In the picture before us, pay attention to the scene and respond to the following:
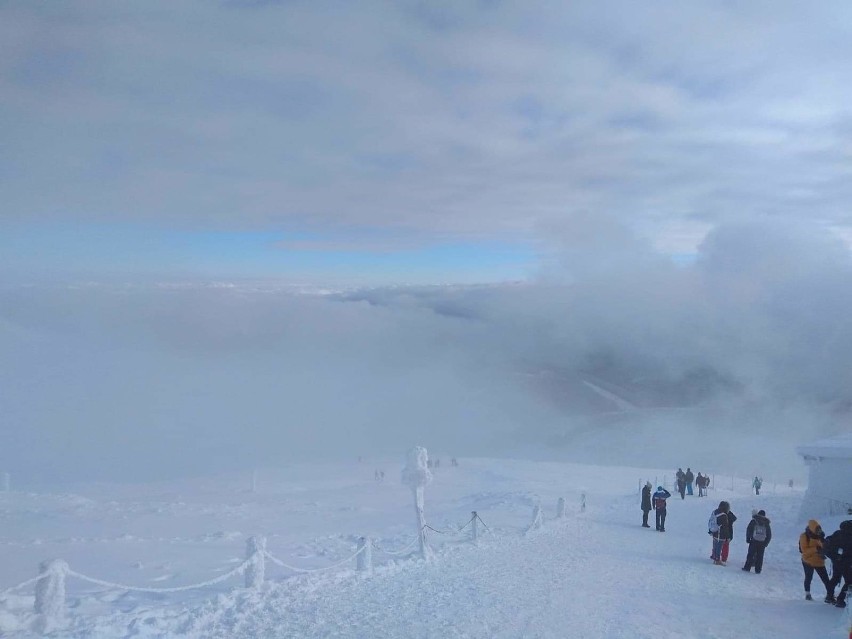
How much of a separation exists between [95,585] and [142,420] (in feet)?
268

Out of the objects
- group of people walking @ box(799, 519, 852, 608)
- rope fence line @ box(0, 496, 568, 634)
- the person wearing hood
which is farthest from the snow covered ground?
group of people walking @ box(799, 519, 852, 608)

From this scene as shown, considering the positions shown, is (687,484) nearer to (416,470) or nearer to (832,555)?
(416,470)

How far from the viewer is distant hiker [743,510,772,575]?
1475 cm

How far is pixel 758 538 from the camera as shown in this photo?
14773 millimetres

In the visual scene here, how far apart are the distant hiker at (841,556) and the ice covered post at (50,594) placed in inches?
525

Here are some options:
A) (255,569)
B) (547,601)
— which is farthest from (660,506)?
(255,569)

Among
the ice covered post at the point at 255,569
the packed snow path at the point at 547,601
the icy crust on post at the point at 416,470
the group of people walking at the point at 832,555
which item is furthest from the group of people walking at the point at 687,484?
the ice covered post at the point at 255,569

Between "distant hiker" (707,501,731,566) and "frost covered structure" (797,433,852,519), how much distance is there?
9598mm

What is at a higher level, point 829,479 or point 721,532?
point 829,479

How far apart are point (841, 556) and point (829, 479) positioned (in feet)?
44.8

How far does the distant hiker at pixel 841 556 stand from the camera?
11.8 m

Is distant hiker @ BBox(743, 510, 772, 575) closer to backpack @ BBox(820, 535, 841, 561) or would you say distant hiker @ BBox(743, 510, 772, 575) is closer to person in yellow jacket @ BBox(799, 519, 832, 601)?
person in yellow jacket @ BBox(799, 519, 832, 601)

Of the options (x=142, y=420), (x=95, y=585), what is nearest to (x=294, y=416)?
(x=142, y=420)

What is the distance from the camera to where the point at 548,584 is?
13539 mm
